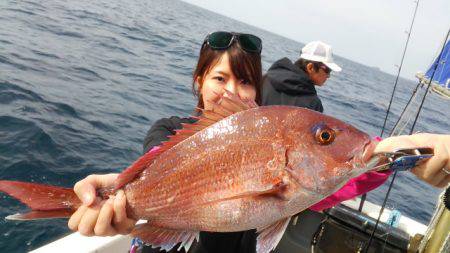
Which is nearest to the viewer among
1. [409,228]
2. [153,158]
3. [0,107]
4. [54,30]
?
[153,158]

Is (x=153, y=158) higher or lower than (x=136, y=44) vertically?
higher

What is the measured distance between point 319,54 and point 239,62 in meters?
5.60

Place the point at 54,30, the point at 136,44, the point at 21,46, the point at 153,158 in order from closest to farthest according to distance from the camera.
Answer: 1. the point at 153,158
2. the point at 21,46
3. the point at 54,30
4. the point at 136,44

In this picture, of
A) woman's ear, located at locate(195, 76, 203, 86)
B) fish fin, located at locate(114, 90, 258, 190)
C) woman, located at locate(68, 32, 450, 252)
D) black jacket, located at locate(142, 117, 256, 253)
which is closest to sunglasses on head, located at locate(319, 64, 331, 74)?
woman, located at locate(68, 32, 450, 252)

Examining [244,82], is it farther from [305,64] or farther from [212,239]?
[305,64]

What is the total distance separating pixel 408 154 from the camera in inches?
66.9

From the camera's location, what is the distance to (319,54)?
8.12 m

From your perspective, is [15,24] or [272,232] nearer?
[272,232]

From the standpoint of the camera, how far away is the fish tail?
1.82 meters

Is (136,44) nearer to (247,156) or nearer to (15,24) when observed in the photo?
(15,24)

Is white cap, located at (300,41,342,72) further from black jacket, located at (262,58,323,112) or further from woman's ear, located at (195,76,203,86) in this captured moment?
woman's ear, located at (195,76,203,86)

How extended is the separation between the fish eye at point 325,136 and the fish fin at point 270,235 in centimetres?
42

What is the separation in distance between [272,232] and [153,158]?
0.72 metres

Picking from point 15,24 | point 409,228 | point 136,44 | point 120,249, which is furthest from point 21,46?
point 409,228
